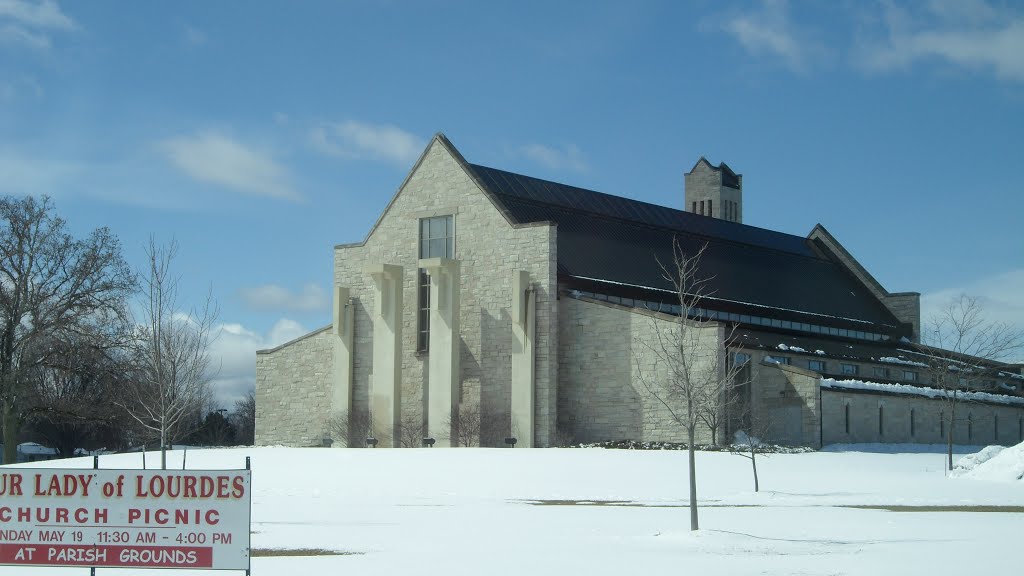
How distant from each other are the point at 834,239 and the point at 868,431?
30252 mm

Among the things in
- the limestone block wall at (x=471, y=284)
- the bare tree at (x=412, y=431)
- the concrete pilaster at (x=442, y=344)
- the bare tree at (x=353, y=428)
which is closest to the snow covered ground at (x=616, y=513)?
the concrete pilaster at (x=442, y=344)

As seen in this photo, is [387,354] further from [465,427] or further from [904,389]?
[904,389]

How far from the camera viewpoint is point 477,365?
189ft

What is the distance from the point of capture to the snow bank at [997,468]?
125ft

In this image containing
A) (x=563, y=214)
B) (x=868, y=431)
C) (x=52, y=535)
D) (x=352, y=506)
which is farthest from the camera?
(x=563, y=214)

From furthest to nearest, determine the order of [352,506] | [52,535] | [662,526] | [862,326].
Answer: [862,326]
[352,506]
[662,526]
[52,535]

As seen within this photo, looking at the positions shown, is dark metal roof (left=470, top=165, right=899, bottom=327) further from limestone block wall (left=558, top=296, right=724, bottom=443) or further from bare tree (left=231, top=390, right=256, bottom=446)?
bare tree (left=231, top=390, right=256, bottom=446)

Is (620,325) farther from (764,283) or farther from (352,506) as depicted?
(352,506)

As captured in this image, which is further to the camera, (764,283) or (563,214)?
(764,283)

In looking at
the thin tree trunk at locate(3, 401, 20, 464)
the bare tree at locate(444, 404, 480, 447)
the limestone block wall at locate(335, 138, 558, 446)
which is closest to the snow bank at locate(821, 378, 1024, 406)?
the limestone block wall at locate(335, 138, 558, 446)

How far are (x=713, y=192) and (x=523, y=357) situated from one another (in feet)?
178

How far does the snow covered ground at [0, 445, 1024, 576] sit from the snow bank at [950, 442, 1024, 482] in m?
0.10

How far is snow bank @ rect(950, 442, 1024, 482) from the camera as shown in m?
38.2

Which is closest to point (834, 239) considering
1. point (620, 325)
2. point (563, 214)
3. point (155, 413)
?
point (563, 214)
